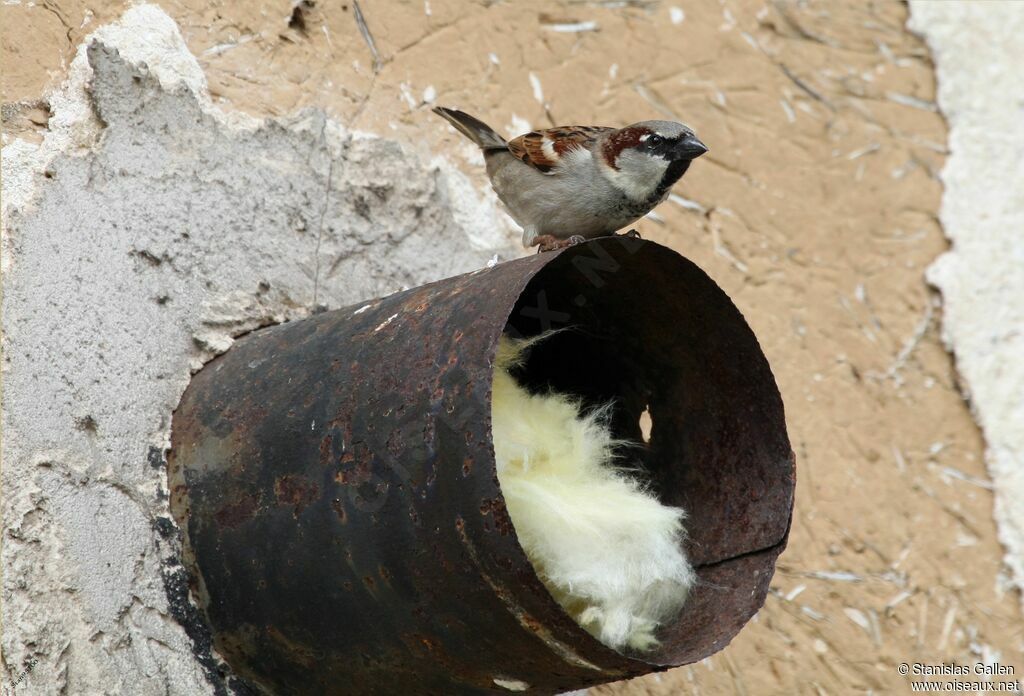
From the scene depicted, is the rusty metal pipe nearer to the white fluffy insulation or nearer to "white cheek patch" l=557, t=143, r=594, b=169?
the white fluffy insulation

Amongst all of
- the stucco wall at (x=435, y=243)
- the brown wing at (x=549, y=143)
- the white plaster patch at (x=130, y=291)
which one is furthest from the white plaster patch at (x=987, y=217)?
the white plaster patch at (x=130, y=291)

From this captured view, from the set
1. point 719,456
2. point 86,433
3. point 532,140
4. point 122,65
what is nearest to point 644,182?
point 532,140

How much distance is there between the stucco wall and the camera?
195 cm

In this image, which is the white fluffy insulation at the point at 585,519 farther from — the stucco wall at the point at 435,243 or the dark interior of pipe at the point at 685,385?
the stucco wall at the point at 435,243

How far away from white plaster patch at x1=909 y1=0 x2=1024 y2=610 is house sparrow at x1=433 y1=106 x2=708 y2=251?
1075 mm

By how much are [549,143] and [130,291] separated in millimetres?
894

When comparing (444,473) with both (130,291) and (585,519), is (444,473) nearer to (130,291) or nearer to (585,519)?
(585,519)

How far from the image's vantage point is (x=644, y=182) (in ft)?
8.11

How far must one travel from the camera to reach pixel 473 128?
8.39 ft

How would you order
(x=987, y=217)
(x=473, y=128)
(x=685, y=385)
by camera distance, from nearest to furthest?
1. (x=685, y=385)
2. (x=473, y=128)
3. (x=987, y=217)

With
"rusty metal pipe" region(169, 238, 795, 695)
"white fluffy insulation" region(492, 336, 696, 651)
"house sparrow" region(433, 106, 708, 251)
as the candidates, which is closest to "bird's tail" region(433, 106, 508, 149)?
"house sparrow" region(433, 106, 708, 251)

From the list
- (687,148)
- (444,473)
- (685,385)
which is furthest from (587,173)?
(444,473)

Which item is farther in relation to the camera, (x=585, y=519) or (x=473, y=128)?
(x=473, y=128)

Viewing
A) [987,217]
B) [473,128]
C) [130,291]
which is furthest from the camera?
[987,217]
